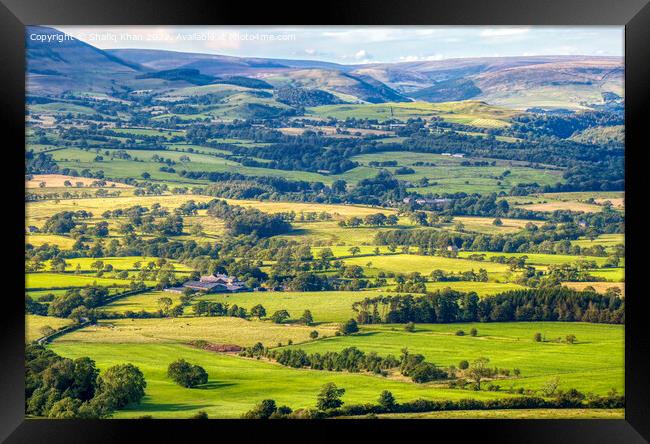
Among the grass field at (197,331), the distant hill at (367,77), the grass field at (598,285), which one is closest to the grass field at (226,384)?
the grass field at (197,331)

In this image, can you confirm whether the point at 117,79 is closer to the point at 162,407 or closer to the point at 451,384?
the point at 162,407

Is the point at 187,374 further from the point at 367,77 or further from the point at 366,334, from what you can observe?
the point at 367,77

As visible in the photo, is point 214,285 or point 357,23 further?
point 214,285

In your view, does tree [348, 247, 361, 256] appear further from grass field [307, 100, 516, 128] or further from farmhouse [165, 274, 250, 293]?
grass field [307, 100, 516, 128]

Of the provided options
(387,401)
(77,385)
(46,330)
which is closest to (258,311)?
(387,401)

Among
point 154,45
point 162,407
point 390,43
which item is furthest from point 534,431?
point 154,45

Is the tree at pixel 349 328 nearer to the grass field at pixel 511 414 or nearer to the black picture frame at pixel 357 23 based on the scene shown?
the grass field at pixel 511 414
